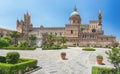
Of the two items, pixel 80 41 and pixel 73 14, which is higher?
pixel 73 14

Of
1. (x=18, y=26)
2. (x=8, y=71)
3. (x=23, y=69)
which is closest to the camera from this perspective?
(x=8, y=71)

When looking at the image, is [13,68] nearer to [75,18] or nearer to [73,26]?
[73,26]

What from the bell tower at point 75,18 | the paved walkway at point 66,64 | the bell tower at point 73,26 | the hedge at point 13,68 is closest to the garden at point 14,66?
the hedge at point 13,68

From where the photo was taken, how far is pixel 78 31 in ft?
260

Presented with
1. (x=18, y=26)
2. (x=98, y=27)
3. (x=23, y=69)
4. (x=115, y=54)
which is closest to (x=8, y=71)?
(x=23, y=69)

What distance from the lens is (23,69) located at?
15.9 m

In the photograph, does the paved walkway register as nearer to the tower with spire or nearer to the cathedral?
the cathedral

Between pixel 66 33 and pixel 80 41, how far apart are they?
29.4 feet

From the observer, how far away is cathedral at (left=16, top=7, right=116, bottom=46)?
74000mm

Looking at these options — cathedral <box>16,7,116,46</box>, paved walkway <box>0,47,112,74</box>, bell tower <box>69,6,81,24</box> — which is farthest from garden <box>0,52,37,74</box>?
bell tower <box>69,6,81,24</box>

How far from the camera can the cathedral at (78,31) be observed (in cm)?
7400

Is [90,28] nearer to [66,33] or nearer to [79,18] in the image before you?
[79,18]

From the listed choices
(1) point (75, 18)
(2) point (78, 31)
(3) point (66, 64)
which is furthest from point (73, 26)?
(3) point (66, 64)

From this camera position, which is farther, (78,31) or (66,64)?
(78,31)
